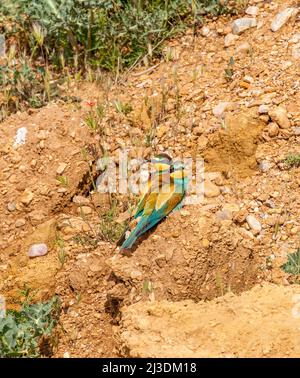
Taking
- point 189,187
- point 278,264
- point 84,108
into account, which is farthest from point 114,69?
point 278,264

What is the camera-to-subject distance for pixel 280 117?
16.6 ft

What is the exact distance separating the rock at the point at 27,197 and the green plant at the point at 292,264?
1.61 m

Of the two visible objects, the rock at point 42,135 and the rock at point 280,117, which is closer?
the rock at point 280,117

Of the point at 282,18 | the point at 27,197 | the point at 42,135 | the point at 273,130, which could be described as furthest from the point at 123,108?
the point at 282,18

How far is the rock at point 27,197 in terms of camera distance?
16.4ft

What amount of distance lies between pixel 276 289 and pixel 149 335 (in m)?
0.68

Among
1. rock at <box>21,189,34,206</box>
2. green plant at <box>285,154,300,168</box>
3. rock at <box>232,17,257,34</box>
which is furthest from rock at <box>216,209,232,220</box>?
rock at <box>232,17,257,34</box>

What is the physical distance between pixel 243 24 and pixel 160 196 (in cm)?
167

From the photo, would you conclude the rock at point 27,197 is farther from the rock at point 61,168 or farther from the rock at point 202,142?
the rock at point 202,142

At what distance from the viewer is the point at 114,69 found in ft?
19.0

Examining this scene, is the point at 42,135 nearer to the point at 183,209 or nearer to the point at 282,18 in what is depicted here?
the point at 183,209

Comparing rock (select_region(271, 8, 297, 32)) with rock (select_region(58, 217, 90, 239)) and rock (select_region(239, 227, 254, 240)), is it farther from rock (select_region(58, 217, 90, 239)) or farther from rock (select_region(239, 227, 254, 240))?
rock (select_region(58, 217, 90, 239))

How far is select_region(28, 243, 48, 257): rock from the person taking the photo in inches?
188

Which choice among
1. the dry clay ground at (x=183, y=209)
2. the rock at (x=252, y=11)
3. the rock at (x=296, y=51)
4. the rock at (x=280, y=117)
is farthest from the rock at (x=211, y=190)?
the rock at (x=252, y=11)
